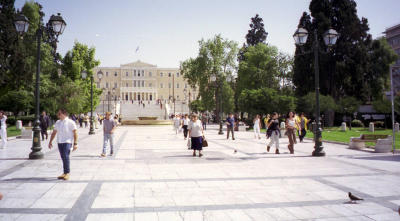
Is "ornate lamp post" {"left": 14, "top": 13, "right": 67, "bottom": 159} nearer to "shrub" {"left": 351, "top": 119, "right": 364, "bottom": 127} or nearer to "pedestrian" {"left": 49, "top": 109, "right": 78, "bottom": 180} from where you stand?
"pedestrian" {"left": 49, "top": 109, "right": 78, "bottom": 180}

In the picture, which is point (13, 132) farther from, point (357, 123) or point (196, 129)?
point (357, 123)

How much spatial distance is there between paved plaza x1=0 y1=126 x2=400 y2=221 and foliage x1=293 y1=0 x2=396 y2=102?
3120 centimetres

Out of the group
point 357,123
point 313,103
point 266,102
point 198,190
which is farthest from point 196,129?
point 357,123

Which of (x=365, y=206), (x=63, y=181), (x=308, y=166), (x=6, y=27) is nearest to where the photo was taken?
(x=365, y=206)

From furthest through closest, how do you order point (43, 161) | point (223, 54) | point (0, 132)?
point (223, 54) → point (0, 132) → point (43, 161)

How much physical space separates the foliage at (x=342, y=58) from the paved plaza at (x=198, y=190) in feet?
102

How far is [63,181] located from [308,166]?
6.66m

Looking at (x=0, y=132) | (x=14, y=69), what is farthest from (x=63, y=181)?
(x=14, y=69)

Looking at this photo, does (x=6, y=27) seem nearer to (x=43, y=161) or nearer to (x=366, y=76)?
(x=43, y=161)

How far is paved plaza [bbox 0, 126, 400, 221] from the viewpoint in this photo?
515 centimetres

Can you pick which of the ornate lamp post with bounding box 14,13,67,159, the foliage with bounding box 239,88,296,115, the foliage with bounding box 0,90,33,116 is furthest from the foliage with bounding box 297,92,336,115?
the foliage with bounding box 0,90,33,116

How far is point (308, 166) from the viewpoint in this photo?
1007 centimetres

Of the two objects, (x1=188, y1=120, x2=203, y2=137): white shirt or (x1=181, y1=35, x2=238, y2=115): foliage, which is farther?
(x1=181, y1=35, x2=238, y2=115): foliage

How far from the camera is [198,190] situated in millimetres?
6723
